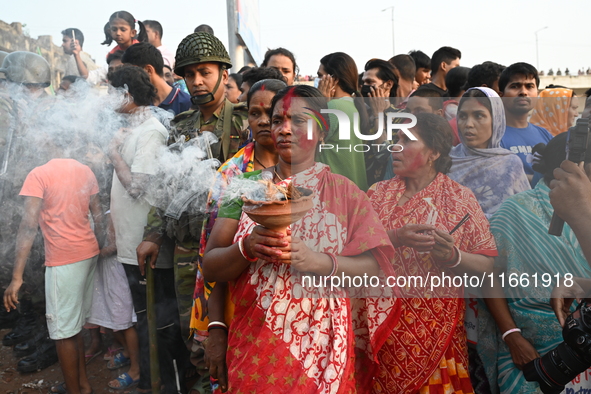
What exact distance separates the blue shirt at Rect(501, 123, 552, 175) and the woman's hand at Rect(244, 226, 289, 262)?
58.4 inches

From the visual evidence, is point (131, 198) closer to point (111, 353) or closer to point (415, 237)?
→ point (111, 353)

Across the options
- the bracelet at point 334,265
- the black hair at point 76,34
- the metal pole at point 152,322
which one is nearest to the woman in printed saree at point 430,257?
the bracelet at point 334,265

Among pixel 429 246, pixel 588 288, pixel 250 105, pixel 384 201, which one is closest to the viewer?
pixel 588 288

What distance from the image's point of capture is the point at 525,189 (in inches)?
91.0

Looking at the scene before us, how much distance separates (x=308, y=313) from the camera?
1.84 metres

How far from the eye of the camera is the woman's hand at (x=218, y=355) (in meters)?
1.99

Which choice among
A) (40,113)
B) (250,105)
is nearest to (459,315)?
(250,105)

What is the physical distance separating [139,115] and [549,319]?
277cm

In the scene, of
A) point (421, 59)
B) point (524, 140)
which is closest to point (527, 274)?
point (524, 140)

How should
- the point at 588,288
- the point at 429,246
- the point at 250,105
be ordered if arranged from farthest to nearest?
the point at 250,105
the point at 429,246
the point at 588,288

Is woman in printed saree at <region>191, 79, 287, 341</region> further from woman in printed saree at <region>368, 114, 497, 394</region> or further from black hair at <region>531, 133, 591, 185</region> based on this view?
black hair at <region>531, 133, 591, 185</region>

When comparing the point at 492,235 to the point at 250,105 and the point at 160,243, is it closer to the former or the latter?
the point at 250,105

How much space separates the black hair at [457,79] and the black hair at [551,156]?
1.98m

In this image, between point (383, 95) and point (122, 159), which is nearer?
point (122, 159)
